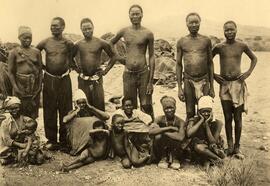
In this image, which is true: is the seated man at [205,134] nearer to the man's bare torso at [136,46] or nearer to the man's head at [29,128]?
the man's bare torso at [136,46]

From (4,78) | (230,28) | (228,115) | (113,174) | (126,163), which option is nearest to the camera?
(113,174)

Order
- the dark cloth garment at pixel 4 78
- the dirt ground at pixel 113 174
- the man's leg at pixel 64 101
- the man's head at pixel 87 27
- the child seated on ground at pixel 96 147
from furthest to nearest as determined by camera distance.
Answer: the dark cloth garment at pixel 4 78 < the man's leg at pixel 64 101 < the man's head at pixel 87 27 < the child seated on ground at pixel 96 147 < the dirt ground at pixel 113 174

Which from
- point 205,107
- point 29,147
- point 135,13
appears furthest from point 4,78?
point 205,107

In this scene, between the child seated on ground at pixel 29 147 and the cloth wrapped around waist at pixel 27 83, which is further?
the cloth wrapped around waist at pixel 27 83

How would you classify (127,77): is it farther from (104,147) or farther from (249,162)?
(249,162)

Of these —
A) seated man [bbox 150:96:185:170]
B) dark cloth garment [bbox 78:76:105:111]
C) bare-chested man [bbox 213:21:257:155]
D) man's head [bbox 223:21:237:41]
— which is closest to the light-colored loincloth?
bare-chested man [bbox 213:21:257:155]

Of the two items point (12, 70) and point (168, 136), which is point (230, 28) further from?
point (12, 70)

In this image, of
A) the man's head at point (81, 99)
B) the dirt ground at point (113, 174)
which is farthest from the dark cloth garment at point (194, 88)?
the man's head at point (81, 99)

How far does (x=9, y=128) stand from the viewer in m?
4.48

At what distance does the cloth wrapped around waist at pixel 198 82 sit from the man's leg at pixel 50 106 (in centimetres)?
147

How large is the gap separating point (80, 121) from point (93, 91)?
43cm

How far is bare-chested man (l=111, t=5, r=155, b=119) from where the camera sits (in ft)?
16.2

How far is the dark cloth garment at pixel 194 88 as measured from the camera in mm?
4762

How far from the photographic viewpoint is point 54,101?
4977mm
